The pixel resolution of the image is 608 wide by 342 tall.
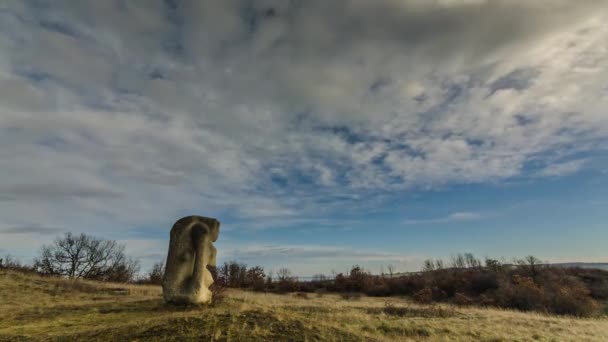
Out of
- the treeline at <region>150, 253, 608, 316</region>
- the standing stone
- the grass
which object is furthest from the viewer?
the treeline at <region>150, 253, 608, 316</region>

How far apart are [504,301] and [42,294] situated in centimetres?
3806

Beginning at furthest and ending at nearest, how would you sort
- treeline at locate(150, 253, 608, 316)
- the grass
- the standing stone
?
treeline at locate(150, 253, 608, 316) → the standing stone → the grass

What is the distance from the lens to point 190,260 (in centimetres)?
1325

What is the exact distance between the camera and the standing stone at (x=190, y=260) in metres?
12.6

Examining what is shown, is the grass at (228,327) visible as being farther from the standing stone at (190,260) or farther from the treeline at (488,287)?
the treeline at (488,287)

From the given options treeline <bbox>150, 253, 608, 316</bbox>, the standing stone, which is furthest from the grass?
treeline <bbox>150, 253, 608, 316</bbox>

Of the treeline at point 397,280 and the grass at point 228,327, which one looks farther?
the treeline at point 397,280

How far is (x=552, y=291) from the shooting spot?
31.4 m

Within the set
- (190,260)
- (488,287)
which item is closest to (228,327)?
(190,260)

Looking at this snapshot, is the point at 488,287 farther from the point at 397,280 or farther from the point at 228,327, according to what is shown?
the point at 228,327

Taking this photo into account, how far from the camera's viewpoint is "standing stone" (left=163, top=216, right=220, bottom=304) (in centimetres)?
1261

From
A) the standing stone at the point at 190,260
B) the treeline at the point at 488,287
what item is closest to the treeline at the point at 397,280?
the treeline at the point at 488,287

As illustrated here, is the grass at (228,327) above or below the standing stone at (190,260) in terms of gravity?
below

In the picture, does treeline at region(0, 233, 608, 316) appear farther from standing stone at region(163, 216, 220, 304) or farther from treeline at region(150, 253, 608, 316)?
standing stone at region(163, 216, 220, 304)
